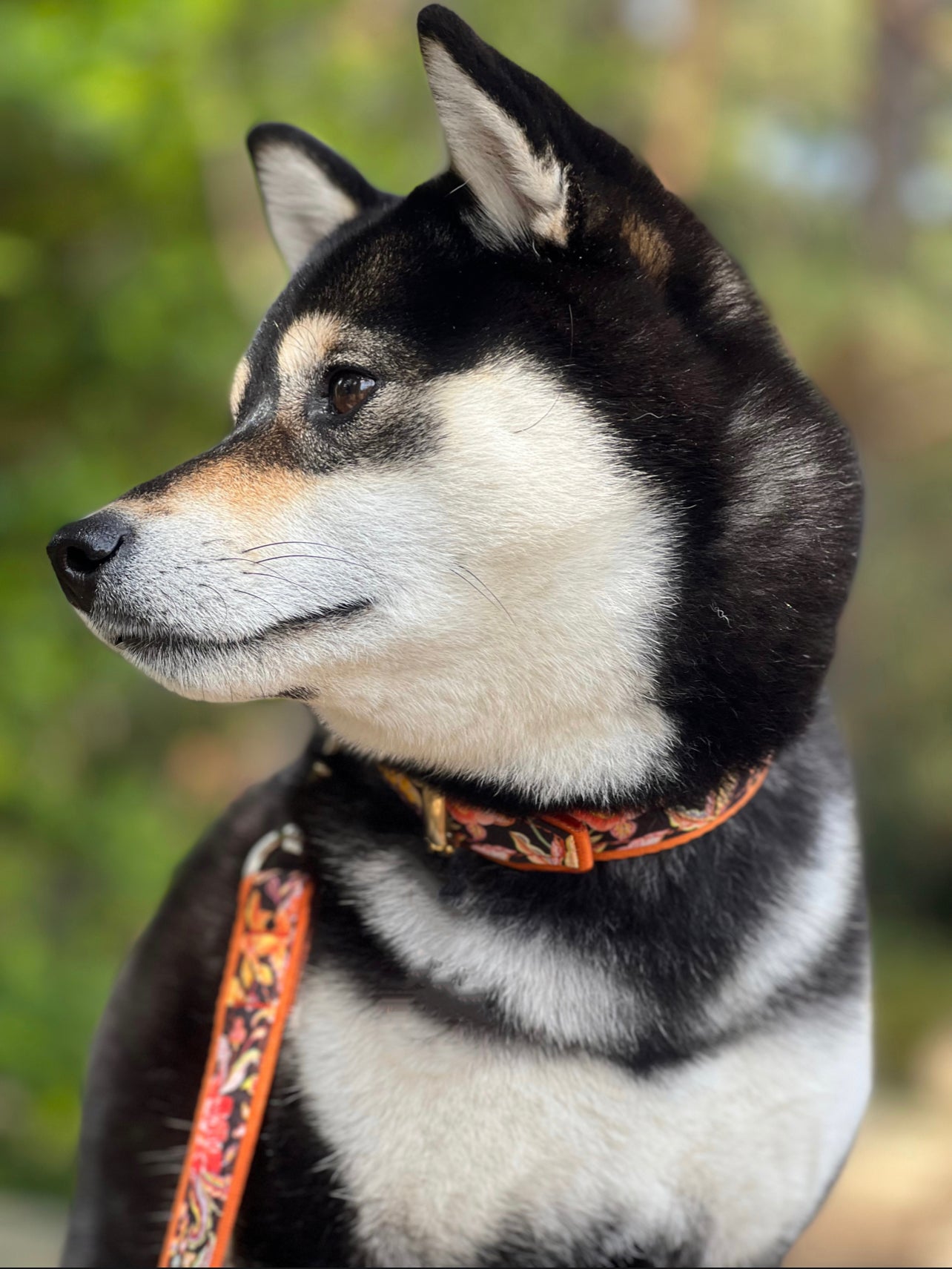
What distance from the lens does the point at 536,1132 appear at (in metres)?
1.25

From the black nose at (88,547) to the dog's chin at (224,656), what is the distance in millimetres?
39

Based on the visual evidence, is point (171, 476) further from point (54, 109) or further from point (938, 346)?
point (938, 346)

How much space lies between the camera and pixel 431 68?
112 centimetres

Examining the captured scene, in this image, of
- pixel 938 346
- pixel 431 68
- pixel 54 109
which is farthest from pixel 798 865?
pixel 938 346

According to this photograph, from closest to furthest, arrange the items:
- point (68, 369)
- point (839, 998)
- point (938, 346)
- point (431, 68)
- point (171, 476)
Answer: point (431, 68), point (171, 476), point (839, 998), point (68, 369), point (938, 346)

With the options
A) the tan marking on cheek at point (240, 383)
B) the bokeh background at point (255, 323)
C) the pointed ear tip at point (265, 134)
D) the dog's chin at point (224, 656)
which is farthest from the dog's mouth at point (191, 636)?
the bokeh background at point (255, 323)

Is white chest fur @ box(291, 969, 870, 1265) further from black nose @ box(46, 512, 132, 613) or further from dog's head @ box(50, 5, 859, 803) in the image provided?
black nose @ box(46, 512, 132, 613)

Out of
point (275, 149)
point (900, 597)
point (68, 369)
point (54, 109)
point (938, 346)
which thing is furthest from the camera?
point (900, 597)

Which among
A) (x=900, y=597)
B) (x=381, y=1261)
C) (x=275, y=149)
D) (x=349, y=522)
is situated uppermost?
(x=275, y=149)

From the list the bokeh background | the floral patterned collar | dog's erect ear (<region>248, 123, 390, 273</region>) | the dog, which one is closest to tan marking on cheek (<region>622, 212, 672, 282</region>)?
the dog

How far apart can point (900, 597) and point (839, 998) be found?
16.1 feet

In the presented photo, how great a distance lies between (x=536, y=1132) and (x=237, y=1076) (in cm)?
31

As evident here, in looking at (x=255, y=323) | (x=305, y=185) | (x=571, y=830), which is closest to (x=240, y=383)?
(x=305, y=185)

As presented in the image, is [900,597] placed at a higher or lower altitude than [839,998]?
lower
